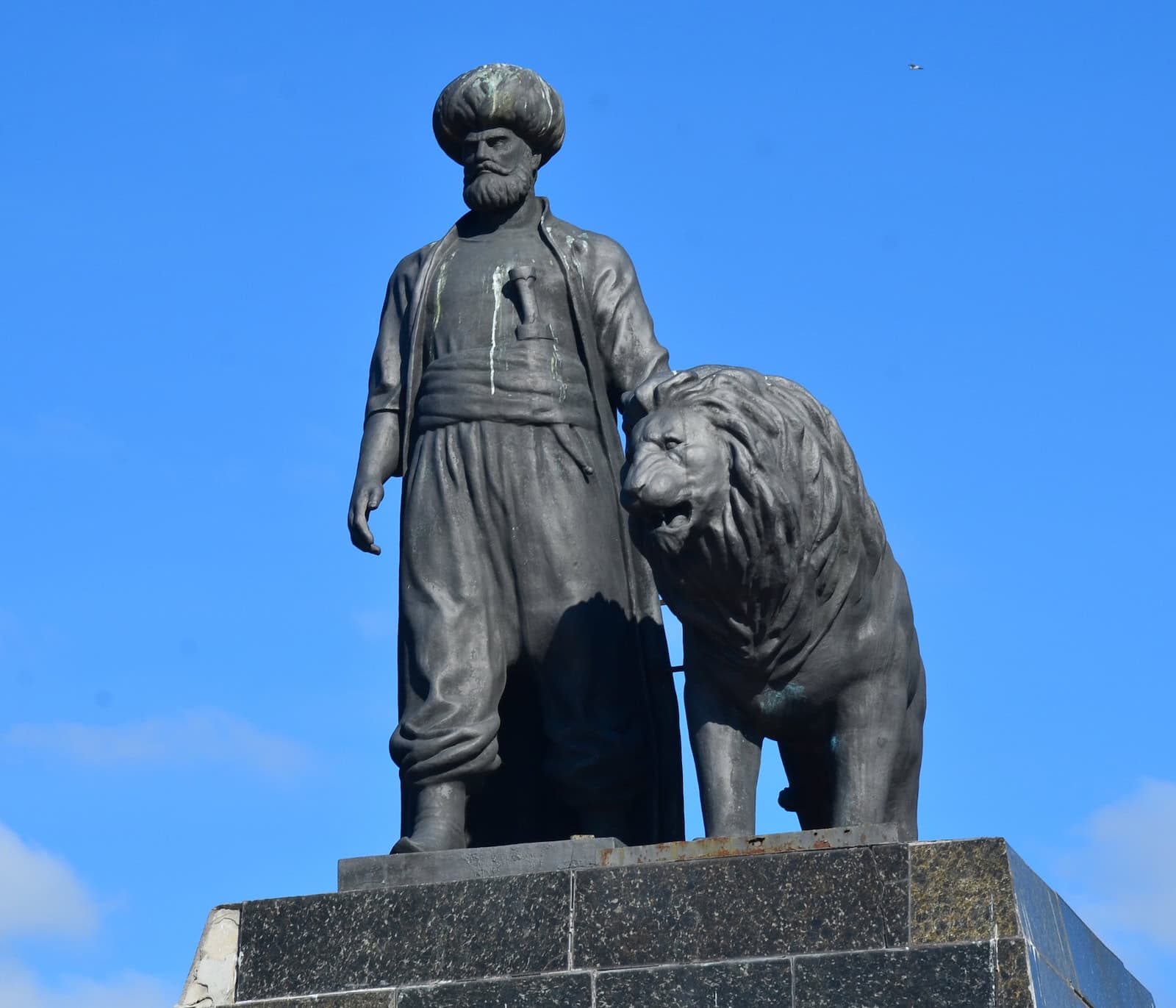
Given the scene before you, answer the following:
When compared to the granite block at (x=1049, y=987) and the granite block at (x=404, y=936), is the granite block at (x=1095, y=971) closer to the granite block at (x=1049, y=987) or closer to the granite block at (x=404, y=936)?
the granite block at (x=1049, y=987)

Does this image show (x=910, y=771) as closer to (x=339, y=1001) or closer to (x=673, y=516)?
(x=673, y=516)

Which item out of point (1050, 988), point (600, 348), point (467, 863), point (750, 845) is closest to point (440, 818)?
point (467, 863)

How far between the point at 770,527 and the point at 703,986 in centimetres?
168

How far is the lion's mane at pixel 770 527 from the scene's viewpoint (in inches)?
323

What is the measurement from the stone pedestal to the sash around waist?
1.99 m

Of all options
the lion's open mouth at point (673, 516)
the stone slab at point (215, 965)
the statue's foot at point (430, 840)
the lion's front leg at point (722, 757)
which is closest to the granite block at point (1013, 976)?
the lion's front leg at point (722, 757)

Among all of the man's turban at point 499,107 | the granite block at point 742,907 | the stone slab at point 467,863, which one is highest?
→ the man's turban at point 499,107

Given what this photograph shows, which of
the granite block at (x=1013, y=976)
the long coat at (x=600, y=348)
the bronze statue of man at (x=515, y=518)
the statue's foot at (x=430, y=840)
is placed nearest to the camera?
the granite block at (x=1013, y=976)

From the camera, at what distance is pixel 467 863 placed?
833 centimetres

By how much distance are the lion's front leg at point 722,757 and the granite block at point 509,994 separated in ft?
3.21

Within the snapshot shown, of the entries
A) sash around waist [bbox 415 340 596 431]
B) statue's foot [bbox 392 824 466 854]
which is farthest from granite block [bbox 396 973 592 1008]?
sash around waist [bbox 415 340 596 431]

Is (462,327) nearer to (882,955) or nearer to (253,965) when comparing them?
(253,965)

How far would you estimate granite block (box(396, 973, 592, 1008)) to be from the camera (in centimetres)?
773

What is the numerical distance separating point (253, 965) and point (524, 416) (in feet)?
8.31
